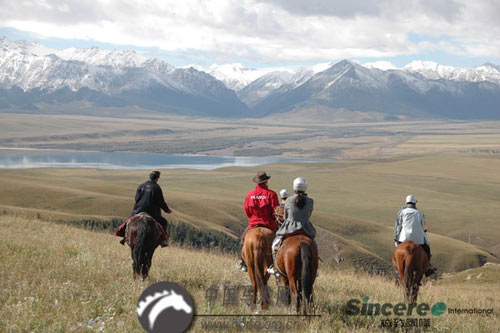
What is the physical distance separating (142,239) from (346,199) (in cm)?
10557

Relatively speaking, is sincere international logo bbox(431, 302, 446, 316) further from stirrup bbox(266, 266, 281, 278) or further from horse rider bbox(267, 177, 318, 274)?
stirrup bbox(266, 266, 281, 278)

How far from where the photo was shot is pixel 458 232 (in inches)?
3263

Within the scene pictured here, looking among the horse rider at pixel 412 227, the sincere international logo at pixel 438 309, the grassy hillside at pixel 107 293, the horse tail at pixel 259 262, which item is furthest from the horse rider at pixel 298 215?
the horse rider at pixel 412 227

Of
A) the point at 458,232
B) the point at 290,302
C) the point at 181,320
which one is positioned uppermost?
the point at 181,320

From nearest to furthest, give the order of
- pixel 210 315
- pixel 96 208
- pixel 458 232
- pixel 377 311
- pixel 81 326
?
pixel 81 326
pixel 210 315
pixel 377 311
pixel 96 208
pixel 458 232

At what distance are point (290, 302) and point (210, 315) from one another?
2.68 metres

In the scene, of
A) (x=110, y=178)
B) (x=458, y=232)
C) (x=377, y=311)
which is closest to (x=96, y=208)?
(x=458, y=232)

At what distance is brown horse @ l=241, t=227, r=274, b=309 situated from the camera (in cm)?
1138

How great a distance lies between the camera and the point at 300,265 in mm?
10398

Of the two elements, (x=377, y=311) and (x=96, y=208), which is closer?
(x=377, y=311)

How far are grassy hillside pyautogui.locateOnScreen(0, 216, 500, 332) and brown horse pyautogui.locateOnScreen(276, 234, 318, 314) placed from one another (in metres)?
0.41

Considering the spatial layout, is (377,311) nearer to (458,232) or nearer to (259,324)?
(259,324)

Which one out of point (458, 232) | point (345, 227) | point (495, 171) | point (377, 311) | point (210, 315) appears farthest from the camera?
point (495, 171)

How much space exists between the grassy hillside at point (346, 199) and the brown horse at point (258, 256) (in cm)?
3301
